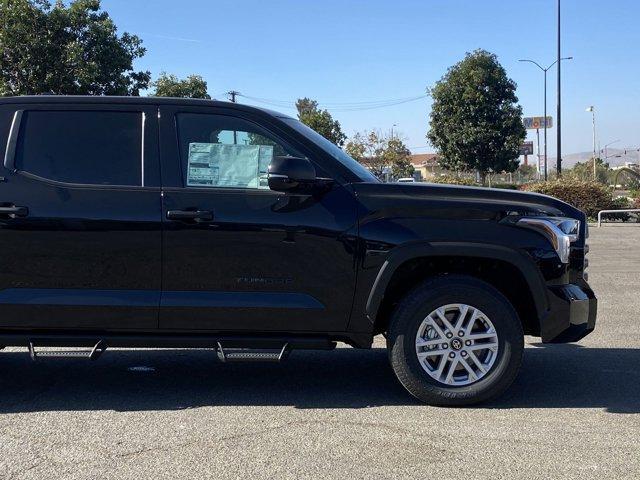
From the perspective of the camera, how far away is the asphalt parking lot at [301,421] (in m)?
3.59

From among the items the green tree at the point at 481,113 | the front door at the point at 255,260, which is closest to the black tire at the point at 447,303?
the front door at the point at 255,260

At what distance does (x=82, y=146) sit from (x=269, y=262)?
1565 mm

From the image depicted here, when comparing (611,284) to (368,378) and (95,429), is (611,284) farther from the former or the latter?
(95,429)

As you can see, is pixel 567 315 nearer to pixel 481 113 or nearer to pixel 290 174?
pixel 290 174

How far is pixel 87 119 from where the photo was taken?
468 centimetres

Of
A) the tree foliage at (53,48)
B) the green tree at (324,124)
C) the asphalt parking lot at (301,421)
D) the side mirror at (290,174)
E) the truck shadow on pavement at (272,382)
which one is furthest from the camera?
the green tree at (324,124)

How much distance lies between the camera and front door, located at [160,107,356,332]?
441 cm

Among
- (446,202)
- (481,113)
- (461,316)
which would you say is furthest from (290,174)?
(481,113)

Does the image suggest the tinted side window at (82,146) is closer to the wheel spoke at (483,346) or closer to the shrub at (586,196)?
the wheel spoke at (483,346)

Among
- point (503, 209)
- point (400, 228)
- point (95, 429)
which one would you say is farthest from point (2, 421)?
point (503, 209)

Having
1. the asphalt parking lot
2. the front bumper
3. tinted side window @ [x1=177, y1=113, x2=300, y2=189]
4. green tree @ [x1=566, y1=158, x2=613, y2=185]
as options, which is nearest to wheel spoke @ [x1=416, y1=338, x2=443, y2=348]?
the asphalt parking lot

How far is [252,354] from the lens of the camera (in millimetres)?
4402

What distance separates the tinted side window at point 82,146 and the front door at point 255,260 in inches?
17.4

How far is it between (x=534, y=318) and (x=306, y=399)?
5.64 ft
